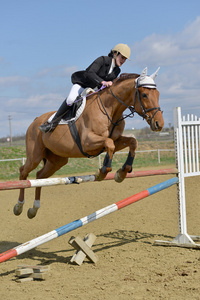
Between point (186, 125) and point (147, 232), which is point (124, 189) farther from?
point (186, 125)

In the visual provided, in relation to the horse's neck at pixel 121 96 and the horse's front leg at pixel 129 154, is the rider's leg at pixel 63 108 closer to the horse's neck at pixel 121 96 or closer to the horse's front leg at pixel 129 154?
the horse's neck at pixel 121 96

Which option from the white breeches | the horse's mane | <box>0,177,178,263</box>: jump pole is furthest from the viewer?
the white breeches

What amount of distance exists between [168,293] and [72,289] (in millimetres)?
961

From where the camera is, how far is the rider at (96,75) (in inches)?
189

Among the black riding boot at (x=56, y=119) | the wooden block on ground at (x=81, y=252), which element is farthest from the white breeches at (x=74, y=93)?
the wooden block on ground at (x=81, y=252)

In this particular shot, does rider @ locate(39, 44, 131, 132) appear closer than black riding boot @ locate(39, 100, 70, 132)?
Yes

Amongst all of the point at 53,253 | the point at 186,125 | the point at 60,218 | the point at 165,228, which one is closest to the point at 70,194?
the point at 60,218

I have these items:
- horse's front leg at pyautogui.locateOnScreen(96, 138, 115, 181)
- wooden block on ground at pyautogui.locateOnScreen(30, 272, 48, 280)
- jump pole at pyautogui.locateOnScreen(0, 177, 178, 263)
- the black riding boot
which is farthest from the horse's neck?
wooden block on ground at pyautogui.locateOnScreen(30, 272, 48, 280)

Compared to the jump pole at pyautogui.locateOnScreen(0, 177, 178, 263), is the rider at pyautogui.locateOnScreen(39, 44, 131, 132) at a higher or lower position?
higher

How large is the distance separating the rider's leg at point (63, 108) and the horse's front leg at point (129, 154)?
0.85 m

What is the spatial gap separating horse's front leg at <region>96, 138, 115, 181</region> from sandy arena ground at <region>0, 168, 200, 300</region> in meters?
1.12

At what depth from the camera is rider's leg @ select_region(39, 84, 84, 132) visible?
5051mm

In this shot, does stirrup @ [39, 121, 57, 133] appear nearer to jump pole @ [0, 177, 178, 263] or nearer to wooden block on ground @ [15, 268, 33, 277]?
jump pole @ [0, 177, 178, 263]

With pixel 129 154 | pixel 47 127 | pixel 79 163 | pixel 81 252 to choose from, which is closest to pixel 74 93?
pixel 47 127
